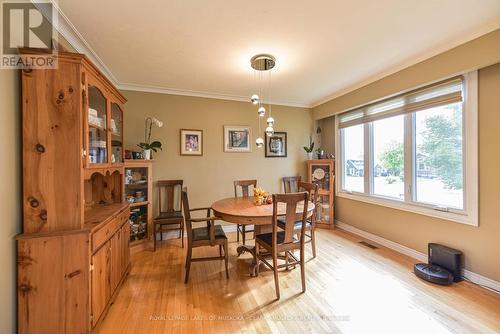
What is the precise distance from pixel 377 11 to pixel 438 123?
171 cm

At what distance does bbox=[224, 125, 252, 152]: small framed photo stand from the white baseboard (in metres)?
2.40

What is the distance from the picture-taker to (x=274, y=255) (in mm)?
2029

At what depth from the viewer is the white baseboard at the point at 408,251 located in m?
2.12

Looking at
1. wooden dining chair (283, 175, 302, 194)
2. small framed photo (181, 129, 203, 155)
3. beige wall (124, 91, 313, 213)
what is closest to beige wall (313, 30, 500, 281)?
wooden dining chair (283, 175, 302, 194)

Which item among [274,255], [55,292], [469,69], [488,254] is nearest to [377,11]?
[469,69]

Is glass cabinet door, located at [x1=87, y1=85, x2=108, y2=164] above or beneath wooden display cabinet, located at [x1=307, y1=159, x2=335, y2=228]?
above

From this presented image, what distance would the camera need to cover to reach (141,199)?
10.4 ft

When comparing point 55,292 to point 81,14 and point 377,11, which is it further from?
point 377,11

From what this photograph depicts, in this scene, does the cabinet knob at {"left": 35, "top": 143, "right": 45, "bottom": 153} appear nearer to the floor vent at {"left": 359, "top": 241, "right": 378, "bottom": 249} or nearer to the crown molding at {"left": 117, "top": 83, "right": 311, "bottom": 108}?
the crown molding at {"left": 117, "top": 83, "right": 311, "bottom": 108}

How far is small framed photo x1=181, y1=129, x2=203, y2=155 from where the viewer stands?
3.67 m

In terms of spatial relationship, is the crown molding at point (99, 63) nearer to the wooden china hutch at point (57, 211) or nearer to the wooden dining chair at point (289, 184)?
the wooden china hutch at point (57, 211)

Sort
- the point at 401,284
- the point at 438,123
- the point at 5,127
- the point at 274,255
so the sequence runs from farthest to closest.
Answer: the point at 438,123
the point at 401,284
the point at 274,255
the point at 5,127

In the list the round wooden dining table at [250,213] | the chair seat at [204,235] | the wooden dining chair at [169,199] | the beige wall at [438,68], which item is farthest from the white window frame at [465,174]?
the wooden dining chair at [169,199]

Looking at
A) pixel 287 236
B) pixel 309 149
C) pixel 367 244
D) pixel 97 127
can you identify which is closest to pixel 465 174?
pixel 367 244
